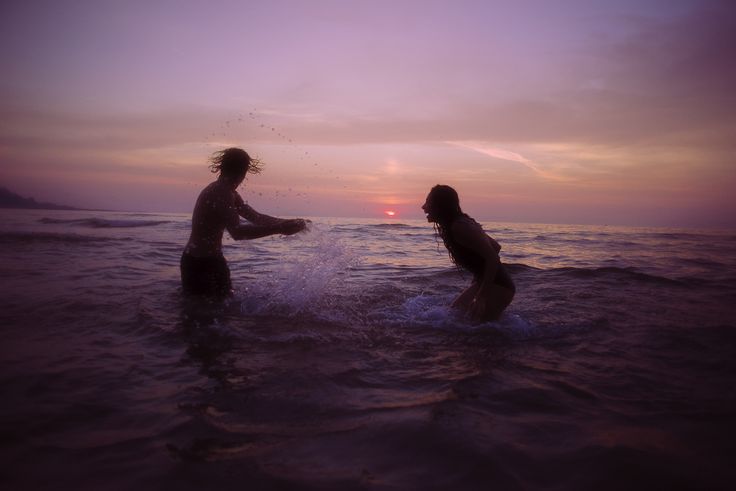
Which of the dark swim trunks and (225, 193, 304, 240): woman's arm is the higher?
(225, 193, 304, 240): woman's arm

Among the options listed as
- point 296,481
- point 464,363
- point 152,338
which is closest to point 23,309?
point 152,338

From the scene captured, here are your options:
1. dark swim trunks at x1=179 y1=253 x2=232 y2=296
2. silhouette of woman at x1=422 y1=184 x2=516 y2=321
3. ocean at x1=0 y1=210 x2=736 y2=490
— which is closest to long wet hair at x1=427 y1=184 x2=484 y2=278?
silhouette of woman at x1=422 y1=184 x2=516 y2=321

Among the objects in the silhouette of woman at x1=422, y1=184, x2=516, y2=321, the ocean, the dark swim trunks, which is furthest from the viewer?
the dark swim trunks

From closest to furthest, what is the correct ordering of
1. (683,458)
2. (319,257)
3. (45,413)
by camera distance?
(683,458) → (45,413) → (319,257)

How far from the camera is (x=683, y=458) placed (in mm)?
2328

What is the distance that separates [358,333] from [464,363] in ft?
4.54

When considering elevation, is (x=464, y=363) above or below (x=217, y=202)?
below

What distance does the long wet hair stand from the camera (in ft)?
16.6

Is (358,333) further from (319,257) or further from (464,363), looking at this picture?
(319,257)

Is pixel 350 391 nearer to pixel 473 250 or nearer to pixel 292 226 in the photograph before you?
pixel 473 250

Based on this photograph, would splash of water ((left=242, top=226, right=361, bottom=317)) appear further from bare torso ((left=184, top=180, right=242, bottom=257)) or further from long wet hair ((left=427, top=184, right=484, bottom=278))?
long wet hair ((left=427, top=184, right=484, bottom=278))

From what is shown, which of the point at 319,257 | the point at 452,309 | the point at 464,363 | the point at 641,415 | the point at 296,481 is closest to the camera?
the point at 296,481

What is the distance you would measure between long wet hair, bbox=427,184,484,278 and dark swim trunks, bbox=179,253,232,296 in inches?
120

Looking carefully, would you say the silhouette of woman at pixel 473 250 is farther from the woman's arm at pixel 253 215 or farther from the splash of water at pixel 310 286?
the woman's arm at pixel 253 215
